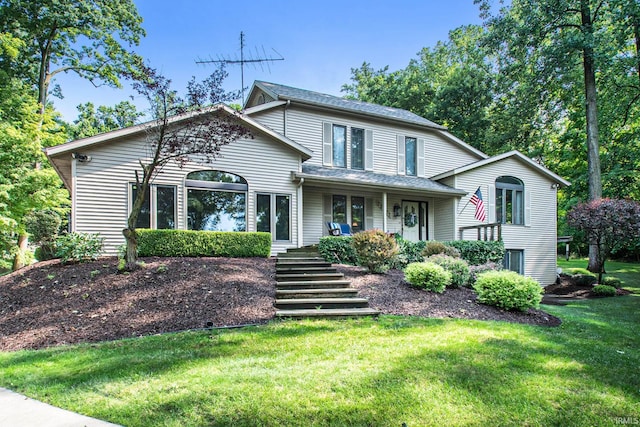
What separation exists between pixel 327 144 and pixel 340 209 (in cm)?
270

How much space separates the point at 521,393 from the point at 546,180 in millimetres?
16353

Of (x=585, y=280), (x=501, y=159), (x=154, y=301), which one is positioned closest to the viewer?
(x=154, y=301)

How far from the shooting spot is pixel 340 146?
47.5ft

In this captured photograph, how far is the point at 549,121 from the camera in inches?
886

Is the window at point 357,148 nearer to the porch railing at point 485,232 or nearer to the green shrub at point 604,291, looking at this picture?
the porch railing at point 485,232

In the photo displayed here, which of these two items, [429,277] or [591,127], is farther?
[591,127]

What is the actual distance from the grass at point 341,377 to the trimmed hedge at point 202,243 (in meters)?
5.05

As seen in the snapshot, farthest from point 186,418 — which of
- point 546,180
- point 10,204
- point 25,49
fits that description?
point 25,49

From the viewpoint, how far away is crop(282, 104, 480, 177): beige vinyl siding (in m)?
13.8

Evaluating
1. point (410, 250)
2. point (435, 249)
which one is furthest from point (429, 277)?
point (410, 250)

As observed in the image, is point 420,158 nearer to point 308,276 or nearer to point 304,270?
point 304,270

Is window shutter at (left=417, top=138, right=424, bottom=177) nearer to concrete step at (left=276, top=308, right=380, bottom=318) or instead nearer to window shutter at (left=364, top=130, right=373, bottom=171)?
window shutter at (left=364, top=130, right=373, bottom=171)

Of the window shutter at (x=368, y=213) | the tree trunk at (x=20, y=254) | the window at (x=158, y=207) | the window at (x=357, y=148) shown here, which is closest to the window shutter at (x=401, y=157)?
the window at (x=357, y=148)

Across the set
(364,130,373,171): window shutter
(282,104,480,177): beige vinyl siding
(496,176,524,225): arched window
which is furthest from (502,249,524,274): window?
(364,130,373,171): window shutter
